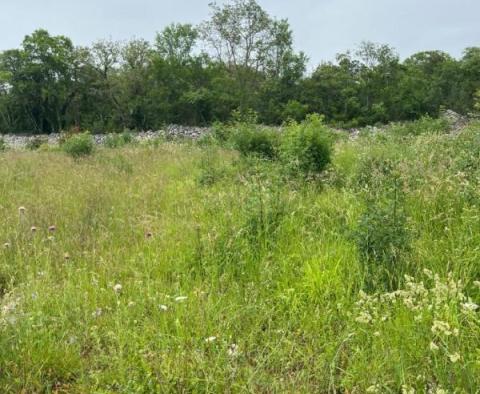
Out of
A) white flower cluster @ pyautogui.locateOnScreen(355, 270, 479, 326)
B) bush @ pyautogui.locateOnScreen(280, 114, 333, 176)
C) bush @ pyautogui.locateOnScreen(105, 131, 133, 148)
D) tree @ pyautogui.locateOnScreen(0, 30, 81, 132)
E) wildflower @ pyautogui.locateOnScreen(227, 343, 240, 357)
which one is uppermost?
tree @ pyautogui.locateOnScreen(0, 30, 81, 132)

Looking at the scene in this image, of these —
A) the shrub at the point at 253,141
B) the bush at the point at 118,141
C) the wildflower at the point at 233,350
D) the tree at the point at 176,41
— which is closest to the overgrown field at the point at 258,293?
the wildflower at the point at 233,350

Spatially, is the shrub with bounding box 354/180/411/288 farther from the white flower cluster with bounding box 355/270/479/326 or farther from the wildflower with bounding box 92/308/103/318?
the wildflower with bounding box 92/308/103/318

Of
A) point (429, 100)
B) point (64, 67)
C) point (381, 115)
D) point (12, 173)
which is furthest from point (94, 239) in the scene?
point (64, 67)

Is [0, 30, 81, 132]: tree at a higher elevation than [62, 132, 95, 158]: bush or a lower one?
higher

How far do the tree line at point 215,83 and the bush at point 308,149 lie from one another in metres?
21.0

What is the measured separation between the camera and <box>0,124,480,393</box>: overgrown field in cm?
183

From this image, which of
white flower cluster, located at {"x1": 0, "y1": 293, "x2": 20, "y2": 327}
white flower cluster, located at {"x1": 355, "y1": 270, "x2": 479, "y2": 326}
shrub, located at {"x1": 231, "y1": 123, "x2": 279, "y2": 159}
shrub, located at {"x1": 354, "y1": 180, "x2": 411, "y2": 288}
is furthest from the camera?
shrub, located at {"x1": 231, "y1": 123, "x2": 279, "y2": 159}

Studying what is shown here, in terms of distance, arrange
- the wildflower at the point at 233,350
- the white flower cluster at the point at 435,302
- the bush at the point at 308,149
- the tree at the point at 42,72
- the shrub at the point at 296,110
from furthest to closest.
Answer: the tree at the point at 42,72 → the shrub at the point at 296,110 → the bush at the point at 308,149 → the wildflower at the point at 233,350 → the white flower cluster at the point at 435,302

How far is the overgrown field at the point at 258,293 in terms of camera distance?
183 cm

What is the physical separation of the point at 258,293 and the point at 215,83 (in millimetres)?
29803

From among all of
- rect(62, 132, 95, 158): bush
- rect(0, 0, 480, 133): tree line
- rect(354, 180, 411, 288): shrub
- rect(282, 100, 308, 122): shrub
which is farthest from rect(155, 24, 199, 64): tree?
rect(354, 180, 411, 288): shrub

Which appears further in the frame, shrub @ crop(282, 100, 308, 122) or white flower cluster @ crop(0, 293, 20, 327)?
shrub @ crop(282, 100, 308, 122)

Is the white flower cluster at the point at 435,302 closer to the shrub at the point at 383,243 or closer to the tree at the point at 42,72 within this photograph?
the shrub at the point at 383,243

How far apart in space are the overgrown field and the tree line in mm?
23971
